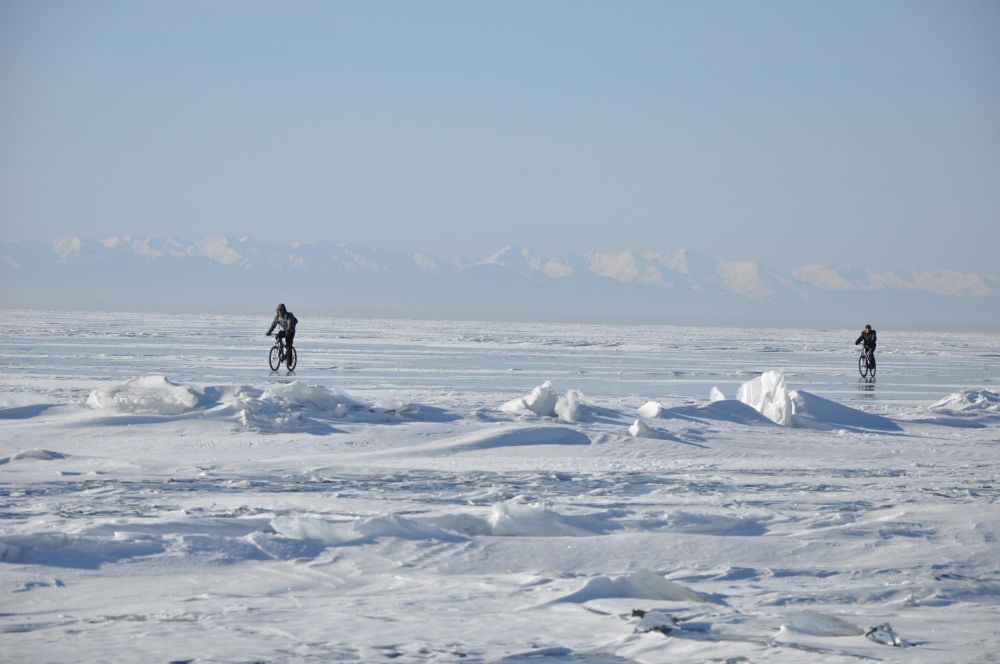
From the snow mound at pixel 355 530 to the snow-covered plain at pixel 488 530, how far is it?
0.02m

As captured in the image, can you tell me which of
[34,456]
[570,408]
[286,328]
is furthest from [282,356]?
[34,456]

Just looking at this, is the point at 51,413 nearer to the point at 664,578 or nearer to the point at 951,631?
the point at 664,578

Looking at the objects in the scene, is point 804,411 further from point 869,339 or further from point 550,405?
point 869,339

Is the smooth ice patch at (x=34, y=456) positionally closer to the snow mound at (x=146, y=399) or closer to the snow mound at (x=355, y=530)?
the snow mound at (x=146, y=399)

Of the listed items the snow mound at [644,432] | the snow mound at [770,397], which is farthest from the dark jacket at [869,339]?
the snow mound at [644,432]

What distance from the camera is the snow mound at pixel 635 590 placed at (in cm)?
569

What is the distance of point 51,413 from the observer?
13.6 m

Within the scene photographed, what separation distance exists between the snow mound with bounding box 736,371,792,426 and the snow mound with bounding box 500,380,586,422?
3.26 meters

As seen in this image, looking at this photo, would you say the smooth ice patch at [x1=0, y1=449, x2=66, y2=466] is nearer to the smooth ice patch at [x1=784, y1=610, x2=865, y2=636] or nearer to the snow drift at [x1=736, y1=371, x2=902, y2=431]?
the smooth ice patch at [x1=784, y1=610, x2=865, y2=636]

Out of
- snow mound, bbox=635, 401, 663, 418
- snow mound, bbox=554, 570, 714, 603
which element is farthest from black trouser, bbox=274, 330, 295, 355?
snow mound, bbox=554, 570, 714, 603

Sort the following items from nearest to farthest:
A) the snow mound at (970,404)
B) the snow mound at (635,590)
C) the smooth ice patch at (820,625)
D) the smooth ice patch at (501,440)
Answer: the smooth ice patch at (820,625) → the snow mound at (635,590) → the smooth ice patch at (501,440) → the snow mound at (970,404)

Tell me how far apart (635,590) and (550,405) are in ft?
30.5

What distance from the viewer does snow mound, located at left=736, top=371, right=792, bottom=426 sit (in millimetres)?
16000

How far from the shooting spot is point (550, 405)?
15.1 metres
